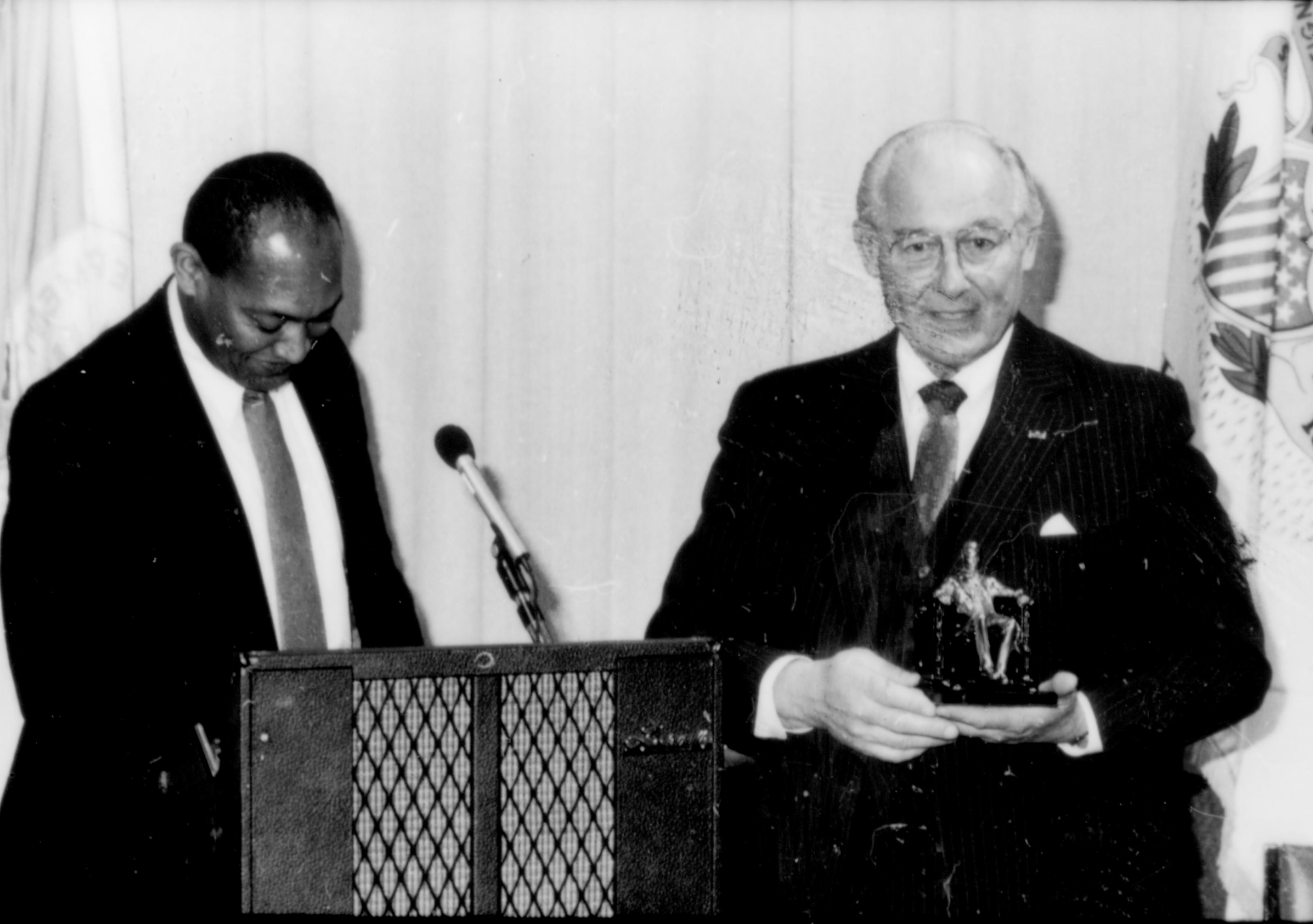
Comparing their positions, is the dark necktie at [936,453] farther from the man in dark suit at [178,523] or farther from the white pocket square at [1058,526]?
the man in dark suit at [178,523]

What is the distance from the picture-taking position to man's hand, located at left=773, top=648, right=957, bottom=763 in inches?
64.8

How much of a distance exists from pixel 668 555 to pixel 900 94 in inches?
33.4

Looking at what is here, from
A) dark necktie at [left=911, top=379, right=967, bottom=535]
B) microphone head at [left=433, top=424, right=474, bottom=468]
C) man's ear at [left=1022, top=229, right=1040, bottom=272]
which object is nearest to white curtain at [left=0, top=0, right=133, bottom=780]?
microphone head at [left=433, top=424, right=474, bottom=468]

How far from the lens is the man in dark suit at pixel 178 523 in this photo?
164 cm

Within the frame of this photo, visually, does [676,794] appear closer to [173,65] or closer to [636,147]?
[636,147]

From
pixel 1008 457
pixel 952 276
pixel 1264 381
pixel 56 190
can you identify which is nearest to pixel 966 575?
pixel 1008 457

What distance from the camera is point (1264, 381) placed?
2.11 m

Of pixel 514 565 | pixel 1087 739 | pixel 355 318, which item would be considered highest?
pixel 355 318

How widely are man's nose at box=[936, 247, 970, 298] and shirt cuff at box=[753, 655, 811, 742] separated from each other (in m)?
0.59

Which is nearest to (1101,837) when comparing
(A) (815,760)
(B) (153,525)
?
(A) (815,760)

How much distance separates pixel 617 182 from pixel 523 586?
952 millimetres

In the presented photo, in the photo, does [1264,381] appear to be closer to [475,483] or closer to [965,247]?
[965,247]

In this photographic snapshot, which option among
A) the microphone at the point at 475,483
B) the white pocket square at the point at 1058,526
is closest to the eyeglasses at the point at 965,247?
the white pocket square at the point at 1058,526

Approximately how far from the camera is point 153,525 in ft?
5.53
